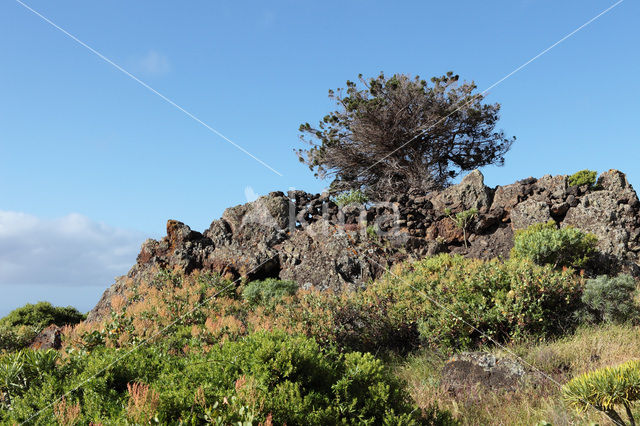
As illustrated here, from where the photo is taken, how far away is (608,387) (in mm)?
3762

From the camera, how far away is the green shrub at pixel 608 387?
3.77m

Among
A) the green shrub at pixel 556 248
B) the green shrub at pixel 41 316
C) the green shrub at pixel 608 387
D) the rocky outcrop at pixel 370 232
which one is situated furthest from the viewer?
the green shrub at pixel 41 316

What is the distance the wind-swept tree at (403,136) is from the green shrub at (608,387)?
1469 cm

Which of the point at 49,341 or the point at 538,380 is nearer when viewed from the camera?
the point at 538,380

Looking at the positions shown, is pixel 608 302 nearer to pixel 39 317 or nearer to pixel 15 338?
pixel 15 338

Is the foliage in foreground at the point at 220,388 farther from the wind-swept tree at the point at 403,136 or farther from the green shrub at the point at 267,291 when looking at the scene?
the wind-swept tree at the point at 403,136

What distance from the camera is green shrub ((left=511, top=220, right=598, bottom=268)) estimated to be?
10102mm

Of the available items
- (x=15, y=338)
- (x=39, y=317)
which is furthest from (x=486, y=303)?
(x=39, y=317)

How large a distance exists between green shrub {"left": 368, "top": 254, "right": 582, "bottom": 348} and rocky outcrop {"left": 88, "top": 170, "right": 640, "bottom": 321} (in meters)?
2.38

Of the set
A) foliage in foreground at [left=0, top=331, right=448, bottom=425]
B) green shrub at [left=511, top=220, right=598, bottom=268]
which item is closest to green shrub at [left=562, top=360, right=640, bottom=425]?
foliage in foreground at [left=0, top=331, right=448, bottom=425]

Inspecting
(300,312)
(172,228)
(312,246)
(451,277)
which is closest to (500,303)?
(451,277)

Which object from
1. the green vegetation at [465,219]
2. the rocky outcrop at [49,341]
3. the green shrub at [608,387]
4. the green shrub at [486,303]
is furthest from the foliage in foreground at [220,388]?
the green vegetation at [465,219]

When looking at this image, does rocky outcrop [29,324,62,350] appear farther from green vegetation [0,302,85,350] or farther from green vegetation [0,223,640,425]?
green vegetation [0,302,85,350]

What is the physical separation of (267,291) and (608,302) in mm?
6153
